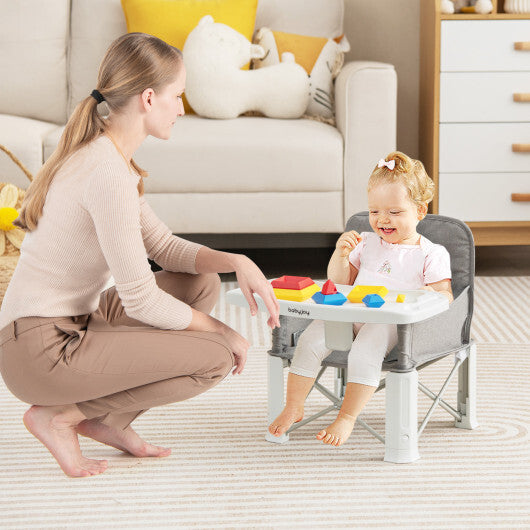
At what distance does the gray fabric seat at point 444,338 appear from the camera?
1.69 metres

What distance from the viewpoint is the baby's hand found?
71.9 inches

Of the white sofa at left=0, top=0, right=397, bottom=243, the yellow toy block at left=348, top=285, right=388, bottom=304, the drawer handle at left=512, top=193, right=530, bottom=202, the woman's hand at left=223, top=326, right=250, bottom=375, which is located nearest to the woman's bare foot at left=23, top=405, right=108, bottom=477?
the woman's hand at left=223, top=326, right=250, bottom=375

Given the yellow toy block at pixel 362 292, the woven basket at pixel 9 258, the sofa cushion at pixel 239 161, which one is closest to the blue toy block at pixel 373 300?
the yellow toy block at pixel 362 292

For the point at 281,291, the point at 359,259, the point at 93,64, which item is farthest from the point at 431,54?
the point at 281,291

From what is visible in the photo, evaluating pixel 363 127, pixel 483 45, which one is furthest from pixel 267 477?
pixel 483 45

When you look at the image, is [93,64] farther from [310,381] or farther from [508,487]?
[508,487]

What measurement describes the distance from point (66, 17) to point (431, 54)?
1.33 metres

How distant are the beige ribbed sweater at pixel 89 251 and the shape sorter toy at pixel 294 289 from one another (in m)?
0.19

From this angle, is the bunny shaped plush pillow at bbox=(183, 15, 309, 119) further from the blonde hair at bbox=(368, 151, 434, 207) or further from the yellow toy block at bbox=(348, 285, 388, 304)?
the yellow toy block at bbox=(348, 285, 388, 304)

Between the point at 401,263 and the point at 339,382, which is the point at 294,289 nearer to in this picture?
the point at 401,263

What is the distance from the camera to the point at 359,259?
1.92 m

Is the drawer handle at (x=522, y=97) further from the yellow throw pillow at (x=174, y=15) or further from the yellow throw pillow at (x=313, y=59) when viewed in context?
the yellow throw pillow at (x=174, y=15)

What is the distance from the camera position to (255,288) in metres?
1.58

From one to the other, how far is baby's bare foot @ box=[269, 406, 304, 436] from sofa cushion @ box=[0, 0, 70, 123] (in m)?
2.07
